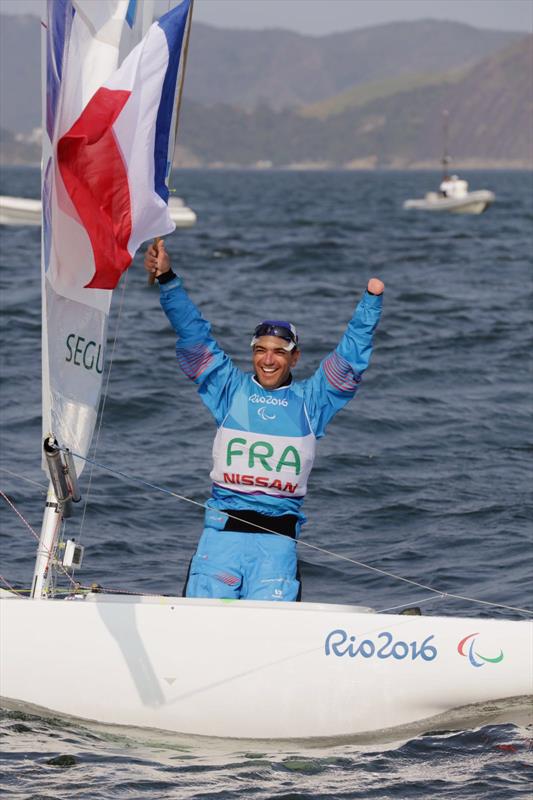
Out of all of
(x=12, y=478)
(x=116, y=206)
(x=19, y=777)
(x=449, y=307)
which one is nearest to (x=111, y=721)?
(x=19, y=777)

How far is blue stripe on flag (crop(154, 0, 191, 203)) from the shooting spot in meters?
5.30

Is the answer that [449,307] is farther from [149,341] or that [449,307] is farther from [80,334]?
[80,334]

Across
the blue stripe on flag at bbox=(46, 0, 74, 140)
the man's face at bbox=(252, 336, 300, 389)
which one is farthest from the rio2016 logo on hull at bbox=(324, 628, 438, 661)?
the blue stripe on flag at bbox=(46, 0, 74, 140)

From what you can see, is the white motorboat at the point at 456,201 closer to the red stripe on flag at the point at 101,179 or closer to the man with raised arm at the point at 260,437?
the man with raised arm at the point at 260,437

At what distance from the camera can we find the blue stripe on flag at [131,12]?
5.33 meters

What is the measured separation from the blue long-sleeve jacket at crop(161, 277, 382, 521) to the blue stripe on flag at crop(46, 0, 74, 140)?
0.92 meters

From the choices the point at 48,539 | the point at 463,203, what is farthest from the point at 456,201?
the point at 48,539

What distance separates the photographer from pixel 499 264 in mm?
25328

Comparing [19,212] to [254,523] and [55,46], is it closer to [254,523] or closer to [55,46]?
[254,523]

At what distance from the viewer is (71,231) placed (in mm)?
5121

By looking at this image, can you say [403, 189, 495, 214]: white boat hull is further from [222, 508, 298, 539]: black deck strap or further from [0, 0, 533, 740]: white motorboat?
[0, 0, 533, 740]: white motorboat

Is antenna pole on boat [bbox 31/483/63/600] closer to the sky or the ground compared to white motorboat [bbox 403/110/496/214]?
closer to the ground

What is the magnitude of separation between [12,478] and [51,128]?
4860 millimetres

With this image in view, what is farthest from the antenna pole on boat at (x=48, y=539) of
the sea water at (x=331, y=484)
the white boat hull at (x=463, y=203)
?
the white boat hull at (x=463, y=203)
